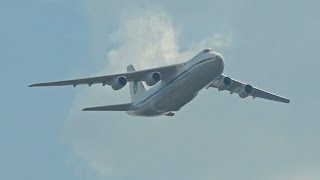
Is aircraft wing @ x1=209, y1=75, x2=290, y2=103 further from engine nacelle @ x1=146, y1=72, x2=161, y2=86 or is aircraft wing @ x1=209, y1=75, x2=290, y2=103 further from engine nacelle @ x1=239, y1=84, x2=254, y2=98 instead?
engine nacelle @ x1=146, y1=72, x2=161, y2=86

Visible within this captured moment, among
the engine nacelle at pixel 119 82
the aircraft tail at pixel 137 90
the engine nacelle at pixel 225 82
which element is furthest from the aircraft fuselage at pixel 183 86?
the aircraft tail at pixel 137 90

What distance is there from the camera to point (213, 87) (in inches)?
4001

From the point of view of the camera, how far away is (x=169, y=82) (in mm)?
93250

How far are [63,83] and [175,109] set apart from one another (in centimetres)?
961

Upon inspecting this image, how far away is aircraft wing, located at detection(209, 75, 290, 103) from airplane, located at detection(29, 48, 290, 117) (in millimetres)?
89

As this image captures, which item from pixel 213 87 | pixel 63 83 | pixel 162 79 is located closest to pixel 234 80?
pixel 213 87

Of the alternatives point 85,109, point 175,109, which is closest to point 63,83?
point 85,109

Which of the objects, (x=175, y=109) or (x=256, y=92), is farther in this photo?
(x=256, y=92)

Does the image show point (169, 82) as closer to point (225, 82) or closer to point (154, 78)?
point (154, 78)

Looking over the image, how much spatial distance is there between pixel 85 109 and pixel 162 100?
21.6 feet

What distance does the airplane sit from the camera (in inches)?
3561

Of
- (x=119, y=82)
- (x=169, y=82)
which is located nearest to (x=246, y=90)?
(x=169, y=82)

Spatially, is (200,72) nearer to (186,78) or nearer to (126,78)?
(186,78)

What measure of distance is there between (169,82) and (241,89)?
10.7 meters
